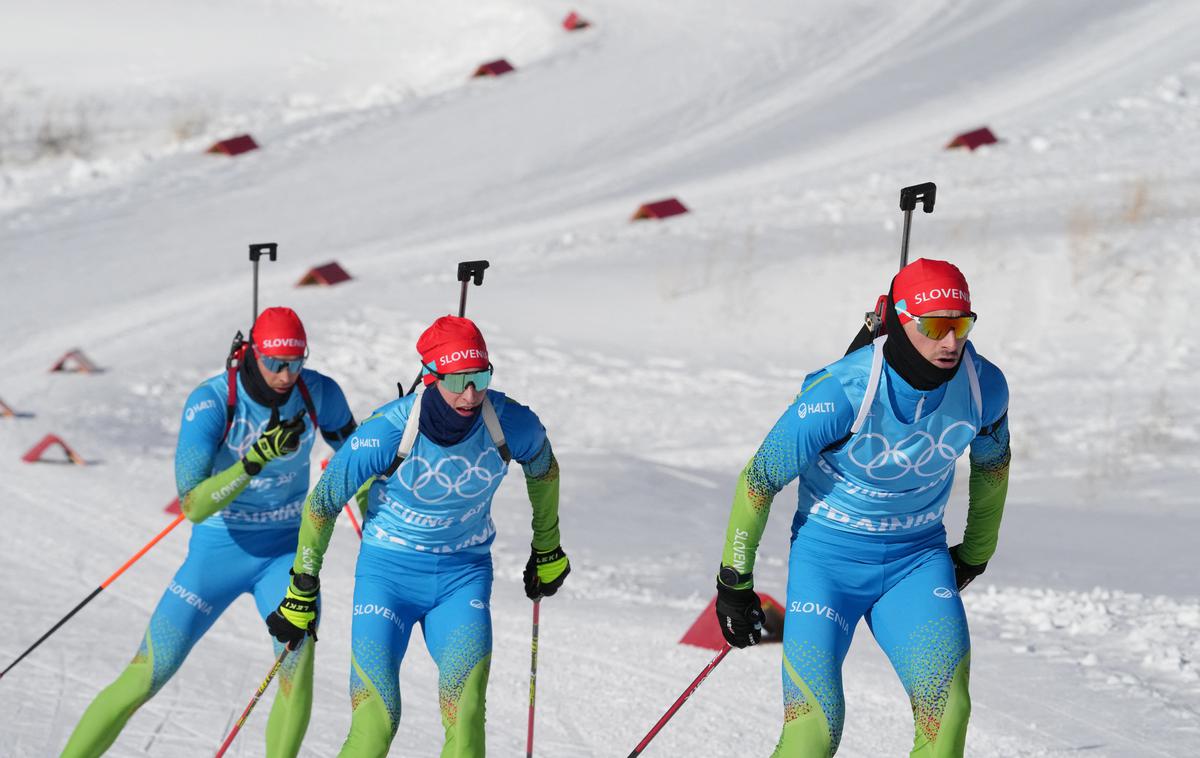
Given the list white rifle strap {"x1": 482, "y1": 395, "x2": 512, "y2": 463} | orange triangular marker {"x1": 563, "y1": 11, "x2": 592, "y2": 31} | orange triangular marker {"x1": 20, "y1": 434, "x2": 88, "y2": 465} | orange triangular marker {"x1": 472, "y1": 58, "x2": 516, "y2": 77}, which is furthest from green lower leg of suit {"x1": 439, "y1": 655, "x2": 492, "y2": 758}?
orange triangular marker {"x1": 563, "y1": 11, "x2": 592, "y2": 31}

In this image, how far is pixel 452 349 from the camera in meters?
5.99

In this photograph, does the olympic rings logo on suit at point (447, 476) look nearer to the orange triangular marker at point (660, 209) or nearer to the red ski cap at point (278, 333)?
the red ski cap at point (278, 333)

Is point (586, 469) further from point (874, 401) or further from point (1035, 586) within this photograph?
point (874, 401)

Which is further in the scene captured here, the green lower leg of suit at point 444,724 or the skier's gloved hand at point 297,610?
the skier's gloved hand at point 297,610

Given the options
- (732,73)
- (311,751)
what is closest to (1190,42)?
(732,73)

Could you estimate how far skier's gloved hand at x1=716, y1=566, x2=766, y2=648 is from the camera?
5816mm

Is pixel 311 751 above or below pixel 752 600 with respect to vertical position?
below

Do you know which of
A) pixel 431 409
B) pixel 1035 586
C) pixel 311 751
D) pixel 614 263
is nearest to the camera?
pixel 431 409

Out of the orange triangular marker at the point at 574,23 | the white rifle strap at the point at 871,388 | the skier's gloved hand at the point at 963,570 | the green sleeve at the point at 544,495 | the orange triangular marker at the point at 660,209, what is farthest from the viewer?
the orange triangular marker at the point at 574,23

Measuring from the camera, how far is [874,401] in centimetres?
563

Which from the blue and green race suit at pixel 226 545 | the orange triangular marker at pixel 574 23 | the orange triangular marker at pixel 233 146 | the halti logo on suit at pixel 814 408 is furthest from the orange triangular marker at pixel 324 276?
the halti logo on suit at pixel 814 408

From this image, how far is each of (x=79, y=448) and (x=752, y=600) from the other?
29.4 feet

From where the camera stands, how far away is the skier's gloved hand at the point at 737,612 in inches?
229

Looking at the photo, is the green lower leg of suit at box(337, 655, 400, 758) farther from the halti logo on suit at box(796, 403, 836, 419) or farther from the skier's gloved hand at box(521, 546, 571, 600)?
the halti logo on suit at box(796, 403, 836, 419)
